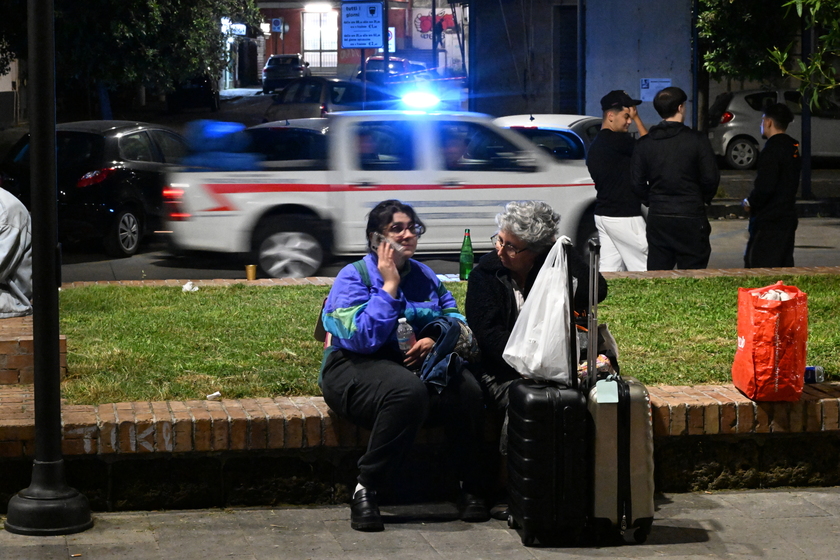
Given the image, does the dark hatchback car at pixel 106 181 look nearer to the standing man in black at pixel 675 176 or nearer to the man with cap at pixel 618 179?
the man with cap at pixel 618 179

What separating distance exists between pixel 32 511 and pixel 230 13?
28.8 m

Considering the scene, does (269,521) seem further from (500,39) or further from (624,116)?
(500,39)

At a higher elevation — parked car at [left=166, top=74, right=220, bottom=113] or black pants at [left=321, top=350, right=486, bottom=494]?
parked car at [left=166, top=74, right=220, bottom=113]

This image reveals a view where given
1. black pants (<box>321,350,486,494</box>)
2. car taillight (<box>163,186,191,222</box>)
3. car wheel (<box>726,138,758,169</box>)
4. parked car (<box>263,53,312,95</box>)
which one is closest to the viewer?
black pants (<box>321,350,486,494</box>)

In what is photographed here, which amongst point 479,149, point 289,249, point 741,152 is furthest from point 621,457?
point 741,152

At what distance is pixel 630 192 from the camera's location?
351 inches

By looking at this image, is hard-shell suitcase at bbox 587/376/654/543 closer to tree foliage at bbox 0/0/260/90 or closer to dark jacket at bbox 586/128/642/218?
dark jacket at bbox 586/128/642/218

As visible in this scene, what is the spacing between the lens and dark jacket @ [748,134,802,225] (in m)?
8.56

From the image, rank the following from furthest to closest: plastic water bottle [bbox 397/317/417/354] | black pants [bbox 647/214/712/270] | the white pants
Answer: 1. the white pants
2. black pants [bbox 647/214/712/270]
3. plastic water bottle [bbox 397/317/417/354]

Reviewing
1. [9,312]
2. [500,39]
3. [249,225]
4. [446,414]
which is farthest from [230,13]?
[446,414]

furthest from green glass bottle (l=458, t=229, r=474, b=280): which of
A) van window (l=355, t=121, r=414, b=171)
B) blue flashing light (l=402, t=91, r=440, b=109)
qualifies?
blue flashing light (l=402, t=91, r=440, b=109)

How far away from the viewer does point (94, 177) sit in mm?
12703

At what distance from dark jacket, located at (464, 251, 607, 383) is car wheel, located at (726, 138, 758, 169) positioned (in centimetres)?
1890

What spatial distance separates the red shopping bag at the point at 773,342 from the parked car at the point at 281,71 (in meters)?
43.4
